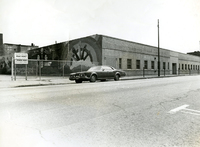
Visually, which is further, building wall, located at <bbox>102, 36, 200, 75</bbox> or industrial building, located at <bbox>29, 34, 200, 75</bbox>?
building wall, located at <bbox>102, 36, 200, 75</bbox>

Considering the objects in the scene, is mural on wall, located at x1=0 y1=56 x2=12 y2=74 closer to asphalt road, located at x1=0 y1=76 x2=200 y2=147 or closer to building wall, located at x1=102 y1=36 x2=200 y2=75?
building wall, located at x1=102 y1=36 x2=200 y2=75

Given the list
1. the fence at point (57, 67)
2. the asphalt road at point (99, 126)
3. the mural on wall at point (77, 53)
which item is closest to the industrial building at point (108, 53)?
the mural on wall at point (77, 53)

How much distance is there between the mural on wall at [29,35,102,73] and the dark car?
16.7ft

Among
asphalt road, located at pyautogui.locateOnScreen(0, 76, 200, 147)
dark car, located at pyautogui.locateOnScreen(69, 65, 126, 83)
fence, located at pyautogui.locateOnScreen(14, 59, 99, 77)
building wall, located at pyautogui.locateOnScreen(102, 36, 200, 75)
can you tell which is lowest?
asphalt road, located at pyautogui.locateOnScreen(0, 76, 200, 147)

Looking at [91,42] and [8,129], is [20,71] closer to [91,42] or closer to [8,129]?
[91,42]

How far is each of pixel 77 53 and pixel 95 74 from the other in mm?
12340

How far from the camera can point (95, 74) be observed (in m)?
15.8

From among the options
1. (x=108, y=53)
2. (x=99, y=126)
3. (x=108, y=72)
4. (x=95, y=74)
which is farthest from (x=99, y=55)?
(x=99, y=126)

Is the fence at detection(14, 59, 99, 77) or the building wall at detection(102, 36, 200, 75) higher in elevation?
the building wall at detection(102, 36, 200, 75)

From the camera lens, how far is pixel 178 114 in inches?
193

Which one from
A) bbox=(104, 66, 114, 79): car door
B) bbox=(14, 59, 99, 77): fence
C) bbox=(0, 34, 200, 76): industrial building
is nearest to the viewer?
bbox=(104, 66, 114, 79): car door

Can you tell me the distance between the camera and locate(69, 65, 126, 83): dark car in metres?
15.0

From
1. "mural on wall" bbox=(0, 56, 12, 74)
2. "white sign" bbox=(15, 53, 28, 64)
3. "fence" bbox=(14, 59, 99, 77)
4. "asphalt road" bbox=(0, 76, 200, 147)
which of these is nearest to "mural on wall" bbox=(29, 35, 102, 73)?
"fence" bbox=(14, 59, 99, 77)

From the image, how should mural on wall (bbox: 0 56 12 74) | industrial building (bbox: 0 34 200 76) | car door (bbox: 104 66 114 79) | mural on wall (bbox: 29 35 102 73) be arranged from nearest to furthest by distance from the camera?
car door (bbox: 104 66 114 79), mural on wall (bbox: 29 35 102 73), industrial building (bbox: 0 34 200 76), mural on wall (bbox: 0 56 12 74)
